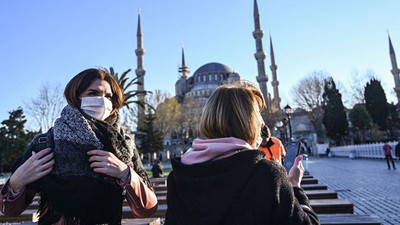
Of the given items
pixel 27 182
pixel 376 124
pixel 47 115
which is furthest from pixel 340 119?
pixel 27 182

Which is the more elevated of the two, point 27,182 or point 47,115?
point 47,115

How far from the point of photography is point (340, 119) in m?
37.8

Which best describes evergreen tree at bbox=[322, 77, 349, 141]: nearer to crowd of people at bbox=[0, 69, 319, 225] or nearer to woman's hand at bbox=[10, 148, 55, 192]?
crowd of people at bbox=[0, 69, 319, 225]

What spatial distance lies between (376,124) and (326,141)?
6490 millimetres

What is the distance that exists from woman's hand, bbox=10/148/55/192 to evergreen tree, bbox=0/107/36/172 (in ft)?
83.3

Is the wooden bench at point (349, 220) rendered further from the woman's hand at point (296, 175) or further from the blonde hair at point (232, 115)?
the blonde hair at point (232, 115)

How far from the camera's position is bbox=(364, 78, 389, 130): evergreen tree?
38781mm

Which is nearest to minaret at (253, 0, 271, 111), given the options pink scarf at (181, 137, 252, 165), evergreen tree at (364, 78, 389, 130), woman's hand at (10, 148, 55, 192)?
evergreen tree at (364, 78, 389, 130)

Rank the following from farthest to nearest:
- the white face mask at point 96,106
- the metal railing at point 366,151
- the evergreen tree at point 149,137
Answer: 1. the evergreen tree at point 149,137
2. the metal railing at point 366,151
3. the white face mask at point 96,106

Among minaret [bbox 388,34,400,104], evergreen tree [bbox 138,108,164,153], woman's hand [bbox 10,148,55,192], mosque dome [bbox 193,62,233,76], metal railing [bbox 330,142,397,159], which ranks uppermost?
mosque dome [bbox 193,62,233,76]

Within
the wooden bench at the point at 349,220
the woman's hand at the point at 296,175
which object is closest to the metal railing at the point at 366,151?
the wooden bench at the point at 349,220

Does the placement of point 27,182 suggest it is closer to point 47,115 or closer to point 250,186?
point 250,186

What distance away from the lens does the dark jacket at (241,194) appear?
1295 millimetres

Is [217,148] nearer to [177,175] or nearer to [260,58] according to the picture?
[177,175]
